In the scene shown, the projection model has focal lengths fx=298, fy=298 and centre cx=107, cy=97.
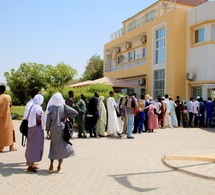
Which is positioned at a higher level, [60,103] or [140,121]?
[60,103]

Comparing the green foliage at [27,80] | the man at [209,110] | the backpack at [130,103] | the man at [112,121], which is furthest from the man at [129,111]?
the green foliage at [27,80]

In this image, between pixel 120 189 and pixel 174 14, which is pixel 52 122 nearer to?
pixel 120 189

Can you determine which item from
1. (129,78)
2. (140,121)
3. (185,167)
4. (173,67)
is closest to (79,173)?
(185,167)

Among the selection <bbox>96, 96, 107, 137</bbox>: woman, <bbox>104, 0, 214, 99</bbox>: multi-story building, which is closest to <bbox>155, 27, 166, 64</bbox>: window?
<bbox>104, 0, 214, 99</bbox>: multi-story building

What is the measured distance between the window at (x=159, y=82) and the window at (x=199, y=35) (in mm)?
3174

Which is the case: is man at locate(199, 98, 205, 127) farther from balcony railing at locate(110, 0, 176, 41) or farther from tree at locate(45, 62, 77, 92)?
tree at locate(45, 62, 77, 92)

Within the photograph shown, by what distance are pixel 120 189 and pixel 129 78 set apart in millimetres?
22486

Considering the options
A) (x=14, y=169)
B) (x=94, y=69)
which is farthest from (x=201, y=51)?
(x=94, y=69)

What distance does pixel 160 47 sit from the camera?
21828 millimetres

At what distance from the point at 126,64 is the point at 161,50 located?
23.5 feet

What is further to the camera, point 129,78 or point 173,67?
point 129,78

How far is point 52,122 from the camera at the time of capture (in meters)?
6.28

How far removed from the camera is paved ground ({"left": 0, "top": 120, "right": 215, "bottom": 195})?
5188 mm

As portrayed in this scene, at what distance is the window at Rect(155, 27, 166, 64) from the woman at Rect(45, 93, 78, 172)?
15.8 meters
